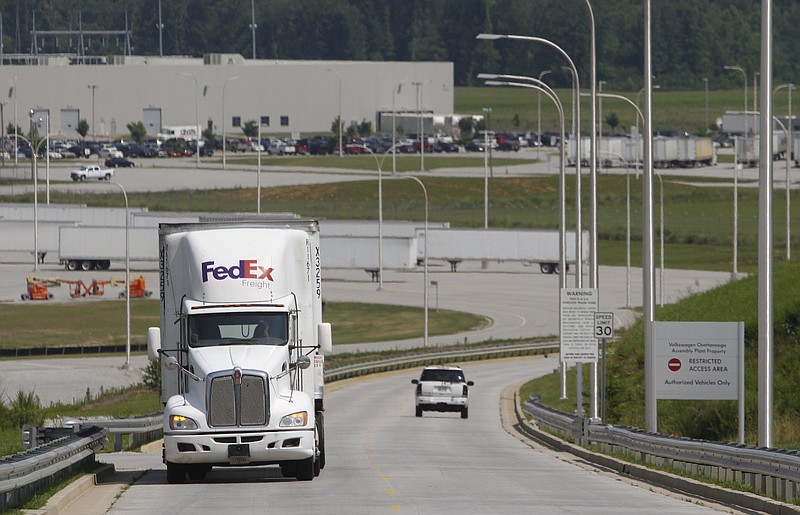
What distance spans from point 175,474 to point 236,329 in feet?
8.08

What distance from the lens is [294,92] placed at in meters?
193

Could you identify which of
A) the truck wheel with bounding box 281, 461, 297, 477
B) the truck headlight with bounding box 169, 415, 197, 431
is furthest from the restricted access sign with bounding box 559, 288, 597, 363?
the truck headlight with bounding box 169, 415, 197, 431

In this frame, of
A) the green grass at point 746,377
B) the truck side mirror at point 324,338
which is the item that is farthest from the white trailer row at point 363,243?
the truck side mirror at point 324,338

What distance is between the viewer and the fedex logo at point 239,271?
24.4 metres

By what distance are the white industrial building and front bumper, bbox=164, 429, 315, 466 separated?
165 meters

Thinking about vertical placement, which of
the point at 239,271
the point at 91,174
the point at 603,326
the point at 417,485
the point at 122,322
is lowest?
the point at 122,322

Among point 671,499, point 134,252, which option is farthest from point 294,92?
point 671,499

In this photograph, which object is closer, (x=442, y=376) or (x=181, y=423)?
(x=181, y=423)

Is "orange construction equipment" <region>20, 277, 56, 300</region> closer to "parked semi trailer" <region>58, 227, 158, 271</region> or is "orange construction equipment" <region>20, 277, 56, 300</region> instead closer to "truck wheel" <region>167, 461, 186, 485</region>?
"parked semi trailer" <region>58, 227, 158, 271</region>

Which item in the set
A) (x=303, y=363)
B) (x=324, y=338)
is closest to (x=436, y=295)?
(x=324, y=338)

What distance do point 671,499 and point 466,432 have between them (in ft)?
65.9

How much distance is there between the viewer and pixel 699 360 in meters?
27.6

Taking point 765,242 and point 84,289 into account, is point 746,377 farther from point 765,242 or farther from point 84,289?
point 84,289

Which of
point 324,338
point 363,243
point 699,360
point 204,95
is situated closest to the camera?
point 324,338
